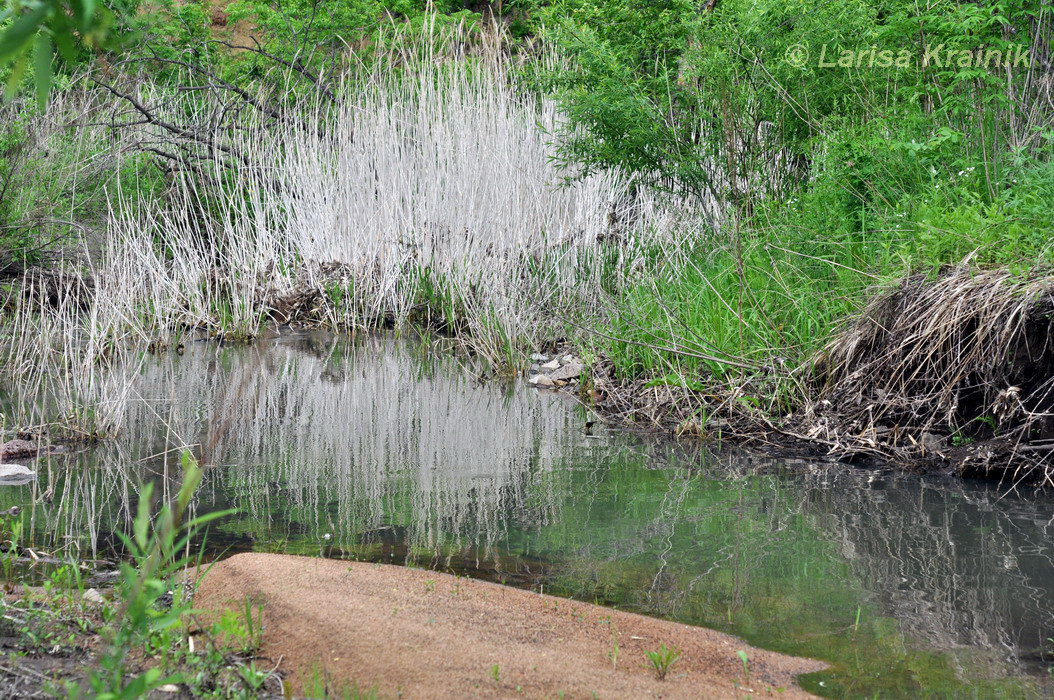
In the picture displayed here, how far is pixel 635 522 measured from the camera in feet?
14.8

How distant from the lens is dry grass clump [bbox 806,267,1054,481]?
15.7 feet

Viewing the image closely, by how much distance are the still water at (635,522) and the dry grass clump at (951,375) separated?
0.23 metres

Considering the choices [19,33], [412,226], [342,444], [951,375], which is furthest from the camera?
[412,226]

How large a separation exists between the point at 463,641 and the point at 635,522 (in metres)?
1.75

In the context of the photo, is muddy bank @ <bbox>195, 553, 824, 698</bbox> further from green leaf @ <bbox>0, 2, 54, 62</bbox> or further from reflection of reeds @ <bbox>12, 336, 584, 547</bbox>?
green leaf @ <bbox>0, 2, 54, 62</bbox>

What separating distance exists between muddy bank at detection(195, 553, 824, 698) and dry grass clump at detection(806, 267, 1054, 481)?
246 centimetres

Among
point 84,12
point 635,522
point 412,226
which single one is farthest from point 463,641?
point 412,226

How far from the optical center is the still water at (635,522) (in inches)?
129

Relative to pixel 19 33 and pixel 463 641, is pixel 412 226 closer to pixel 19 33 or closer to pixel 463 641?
pixel 463 641

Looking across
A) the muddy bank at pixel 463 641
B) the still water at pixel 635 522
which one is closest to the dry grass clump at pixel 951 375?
the still water at pixel 635 522

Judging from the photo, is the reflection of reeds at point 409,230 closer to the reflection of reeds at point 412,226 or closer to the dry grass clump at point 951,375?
the reflection of reeds at point 412,226

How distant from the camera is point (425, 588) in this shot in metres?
3.45

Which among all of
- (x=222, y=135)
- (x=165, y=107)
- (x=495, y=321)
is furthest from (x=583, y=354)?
(x=165, y=107)

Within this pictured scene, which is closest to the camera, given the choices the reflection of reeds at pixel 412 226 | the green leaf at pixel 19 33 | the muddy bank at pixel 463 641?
the green leaf at pixel 19 33
